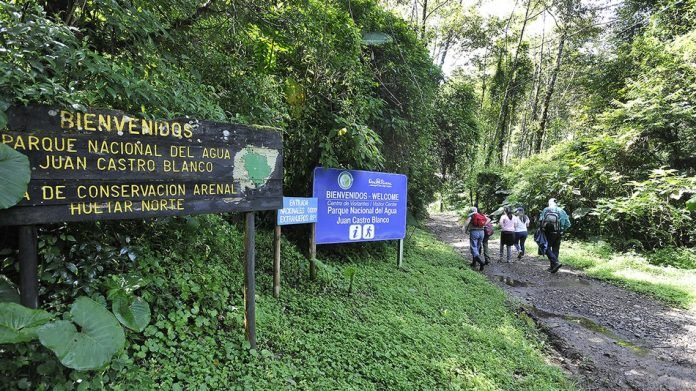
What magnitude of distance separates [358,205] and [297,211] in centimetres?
157

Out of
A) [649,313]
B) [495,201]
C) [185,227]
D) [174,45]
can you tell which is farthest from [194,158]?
[495,201]

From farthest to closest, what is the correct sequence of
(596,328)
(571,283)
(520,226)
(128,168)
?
(520,226)
(571,283)
(596,328)
(128,168)

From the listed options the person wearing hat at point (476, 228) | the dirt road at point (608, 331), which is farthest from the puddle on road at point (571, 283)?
the person wearing hat at point (476, 228)

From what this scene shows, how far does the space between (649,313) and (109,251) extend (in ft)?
27.5

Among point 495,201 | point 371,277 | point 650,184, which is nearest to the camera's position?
point 371,277

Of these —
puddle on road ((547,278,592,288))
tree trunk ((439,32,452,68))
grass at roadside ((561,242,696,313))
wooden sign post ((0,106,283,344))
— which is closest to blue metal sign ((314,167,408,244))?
wooden sign post ((0,106,283,344))

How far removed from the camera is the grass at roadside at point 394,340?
3477 millimetres

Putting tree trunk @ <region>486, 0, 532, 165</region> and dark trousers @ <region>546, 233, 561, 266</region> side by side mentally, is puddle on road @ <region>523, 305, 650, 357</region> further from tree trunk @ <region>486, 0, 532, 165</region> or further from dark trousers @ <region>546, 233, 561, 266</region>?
tree trunk @ <region>486, 0, 532, 165</region>

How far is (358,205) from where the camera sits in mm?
6473

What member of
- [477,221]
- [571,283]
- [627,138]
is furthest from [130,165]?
[627,138]

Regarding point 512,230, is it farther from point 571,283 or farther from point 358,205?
point 358,205

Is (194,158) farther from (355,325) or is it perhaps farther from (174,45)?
(355,325)

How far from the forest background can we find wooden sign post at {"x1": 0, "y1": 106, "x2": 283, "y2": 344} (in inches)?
8.5

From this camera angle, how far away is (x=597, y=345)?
538 cm
